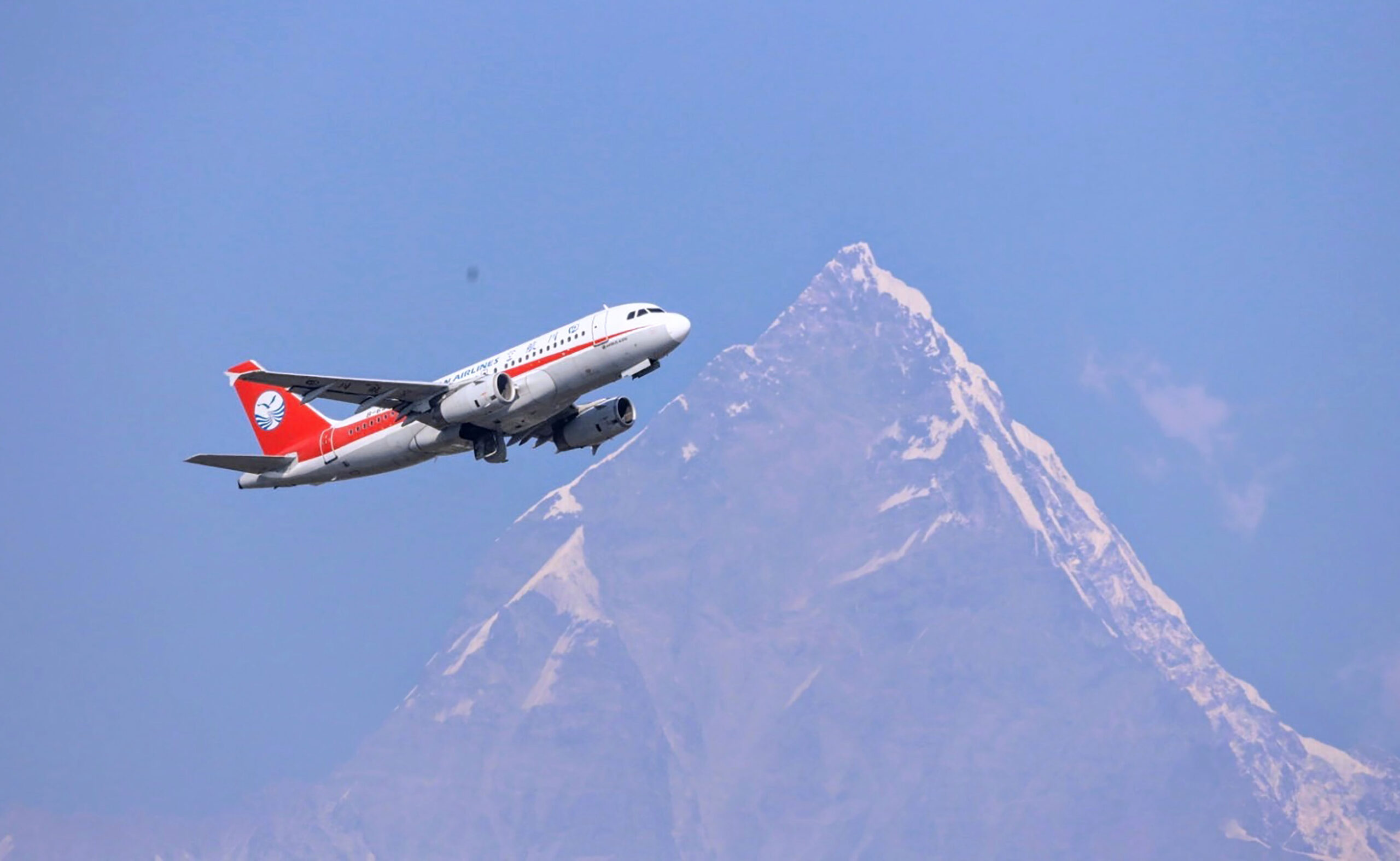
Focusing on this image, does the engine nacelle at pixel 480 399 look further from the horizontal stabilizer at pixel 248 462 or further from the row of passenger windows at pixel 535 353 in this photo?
the horizontal stabilizer at pixel 248 462

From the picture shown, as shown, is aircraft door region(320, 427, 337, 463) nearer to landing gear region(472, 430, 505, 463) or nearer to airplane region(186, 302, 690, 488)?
airplane region(186, 302, 690, 488)

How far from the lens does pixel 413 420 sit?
7075cm

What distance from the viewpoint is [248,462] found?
73812 mm

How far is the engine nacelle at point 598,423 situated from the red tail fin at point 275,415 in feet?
33.3

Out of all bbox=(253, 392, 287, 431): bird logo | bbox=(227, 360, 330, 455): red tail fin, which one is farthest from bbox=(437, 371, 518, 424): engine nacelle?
bbox=(253, 392, 287, 431): bird logo

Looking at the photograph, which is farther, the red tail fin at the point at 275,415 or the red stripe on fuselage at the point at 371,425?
the red tail fin at the point at 275,415

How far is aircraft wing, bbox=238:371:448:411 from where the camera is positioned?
67.4 meters

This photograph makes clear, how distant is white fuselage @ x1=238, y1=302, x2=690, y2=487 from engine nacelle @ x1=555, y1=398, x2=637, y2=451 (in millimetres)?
1875

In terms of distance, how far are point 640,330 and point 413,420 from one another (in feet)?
33.2

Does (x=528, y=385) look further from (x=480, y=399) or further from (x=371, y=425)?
(x=371, y=425)

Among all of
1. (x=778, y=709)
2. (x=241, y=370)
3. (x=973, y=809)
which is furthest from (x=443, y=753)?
(x=241, y=370)

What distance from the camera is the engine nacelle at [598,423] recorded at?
75188 mm

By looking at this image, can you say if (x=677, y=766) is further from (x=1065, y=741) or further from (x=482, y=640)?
(x=1065, y=741)

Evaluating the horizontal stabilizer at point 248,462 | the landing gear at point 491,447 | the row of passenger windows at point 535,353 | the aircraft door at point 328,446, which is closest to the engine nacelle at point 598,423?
the landing gear at point 491,447
